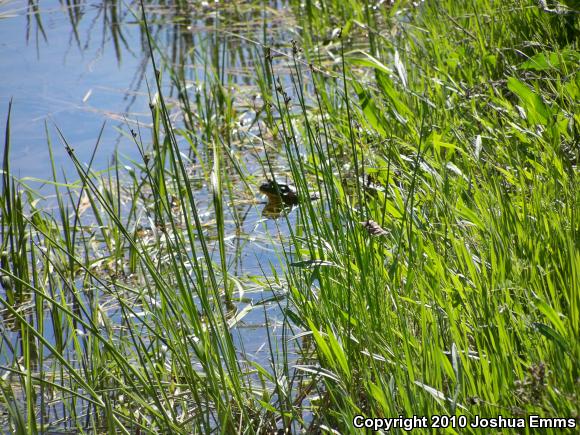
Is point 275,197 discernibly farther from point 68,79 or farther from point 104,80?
point 68,79

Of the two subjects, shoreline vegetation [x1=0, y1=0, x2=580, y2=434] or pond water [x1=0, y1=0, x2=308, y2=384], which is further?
pond water [x1=0, y1=0, x2=308, y2=384]

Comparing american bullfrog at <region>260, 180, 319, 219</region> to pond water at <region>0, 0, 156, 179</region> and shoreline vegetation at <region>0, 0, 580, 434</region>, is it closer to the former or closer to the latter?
shoreline vegetation at <region>0, 0, 580, 434</region>

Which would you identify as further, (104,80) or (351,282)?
(104,80)

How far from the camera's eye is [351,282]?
1938 mm

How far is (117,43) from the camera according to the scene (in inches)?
204

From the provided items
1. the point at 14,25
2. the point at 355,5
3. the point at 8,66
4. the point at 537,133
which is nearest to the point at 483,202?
the point at 537,133

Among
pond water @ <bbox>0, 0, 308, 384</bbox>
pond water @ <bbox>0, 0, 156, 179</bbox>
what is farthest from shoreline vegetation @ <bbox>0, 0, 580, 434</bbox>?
pond water @ <bbox>0, 0, 156, 179</bbox>

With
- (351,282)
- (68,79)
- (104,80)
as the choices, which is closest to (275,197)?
(351,282)

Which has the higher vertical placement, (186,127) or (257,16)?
(257,16)

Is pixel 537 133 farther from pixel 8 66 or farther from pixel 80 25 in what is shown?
pixel 80 25

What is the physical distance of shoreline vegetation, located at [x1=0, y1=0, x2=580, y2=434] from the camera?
5.14 ft

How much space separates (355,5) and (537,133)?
8.32 ft

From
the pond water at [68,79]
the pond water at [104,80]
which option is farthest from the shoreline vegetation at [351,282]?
the pond water at [68,79]

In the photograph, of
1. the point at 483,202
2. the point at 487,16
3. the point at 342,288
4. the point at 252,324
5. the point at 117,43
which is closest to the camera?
the point at 342,288
